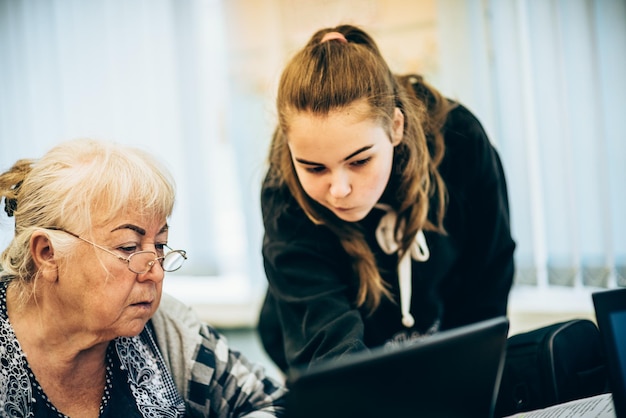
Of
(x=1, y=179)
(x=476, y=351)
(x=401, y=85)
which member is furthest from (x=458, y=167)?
(x=1, y=179)

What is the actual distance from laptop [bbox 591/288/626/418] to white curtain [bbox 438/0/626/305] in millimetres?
1463

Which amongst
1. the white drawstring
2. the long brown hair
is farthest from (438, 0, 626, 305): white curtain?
the white drawstring

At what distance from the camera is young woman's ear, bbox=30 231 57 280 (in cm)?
132

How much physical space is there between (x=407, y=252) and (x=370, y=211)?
14cm

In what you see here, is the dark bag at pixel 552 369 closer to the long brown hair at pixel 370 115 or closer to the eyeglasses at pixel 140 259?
the long brown hair at pixel 370 115

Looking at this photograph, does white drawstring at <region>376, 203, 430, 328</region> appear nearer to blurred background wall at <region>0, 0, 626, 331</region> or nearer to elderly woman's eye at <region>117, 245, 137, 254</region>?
blurred background wall at <region>0, 0, 626, 331</region>

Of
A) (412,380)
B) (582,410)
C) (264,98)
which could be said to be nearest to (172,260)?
(412,380)

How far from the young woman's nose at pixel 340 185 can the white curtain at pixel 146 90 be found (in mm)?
1607

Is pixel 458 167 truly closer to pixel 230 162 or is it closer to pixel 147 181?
Result: pixel 147 181

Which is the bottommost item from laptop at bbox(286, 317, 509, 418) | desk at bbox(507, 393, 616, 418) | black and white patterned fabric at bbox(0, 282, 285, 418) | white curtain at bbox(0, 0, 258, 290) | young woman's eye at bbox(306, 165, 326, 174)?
desk at bbox(507, 393, 616, 418)

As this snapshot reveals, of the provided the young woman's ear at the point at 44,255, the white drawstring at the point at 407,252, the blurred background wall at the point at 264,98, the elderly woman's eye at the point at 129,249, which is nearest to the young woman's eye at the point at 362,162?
the white drawstring at the point at 407,252

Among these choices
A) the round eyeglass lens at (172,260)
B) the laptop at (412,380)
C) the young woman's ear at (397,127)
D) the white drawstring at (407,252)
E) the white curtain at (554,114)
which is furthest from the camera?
the white curtain at (554,114)

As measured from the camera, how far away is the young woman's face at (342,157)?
1.42 meters

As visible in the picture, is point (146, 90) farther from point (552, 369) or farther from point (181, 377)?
point (552, 369)
